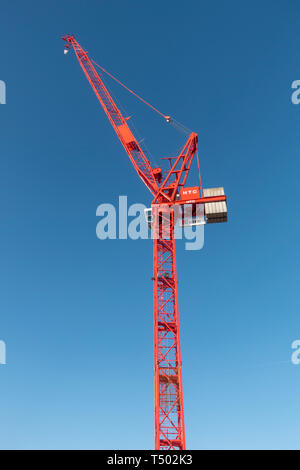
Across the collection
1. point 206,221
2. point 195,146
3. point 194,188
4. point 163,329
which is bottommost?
point 163,329

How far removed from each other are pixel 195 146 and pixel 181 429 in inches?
1916

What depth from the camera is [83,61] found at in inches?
3504

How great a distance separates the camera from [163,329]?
2648 inches
